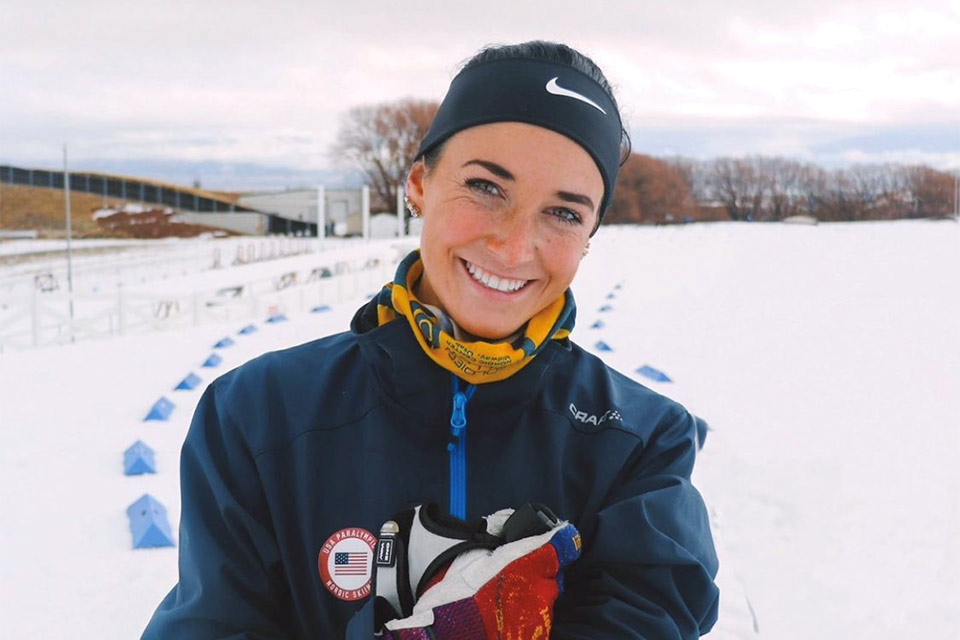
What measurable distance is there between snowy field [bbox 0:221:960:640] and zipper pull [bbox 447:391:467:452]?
6.99ft

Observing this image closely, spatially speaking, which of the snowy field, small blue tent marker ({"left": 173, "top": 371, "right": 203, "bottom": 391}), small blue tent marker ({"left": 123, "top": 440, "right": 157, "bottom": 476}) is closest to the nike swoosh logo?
the snowy field

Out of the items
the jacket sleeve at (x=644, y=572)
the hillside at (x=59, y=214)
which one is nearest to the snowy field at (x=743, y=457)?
the jacket sleeve at (x=644, y=572)

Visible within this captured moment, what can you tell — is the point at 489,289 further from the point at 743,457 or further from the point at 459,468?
the point at 743,457

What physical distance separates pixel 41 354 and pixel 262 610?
7.08 meters

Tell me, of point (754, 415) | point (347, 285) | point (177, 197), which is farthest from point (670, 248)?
point (177, 197)

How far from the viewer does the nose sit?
1276 millimetres

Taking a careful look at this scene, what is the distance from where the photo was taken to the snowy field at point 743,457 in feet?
10.9

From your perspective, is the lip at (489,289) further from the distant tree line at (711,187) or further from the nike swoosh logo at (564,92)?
the distant tree line at (711,187)

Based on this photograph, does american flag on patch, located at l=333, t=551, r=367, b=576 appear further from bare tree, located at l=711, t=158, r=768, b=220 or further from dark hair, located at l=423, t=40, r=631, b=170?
bare tree, located at l=711, t=158, r=768, b=220

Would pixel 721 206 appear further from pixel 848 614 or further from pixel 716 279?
pixel 848 614

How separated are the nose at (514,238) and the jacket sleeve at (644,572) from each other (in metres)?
0.40

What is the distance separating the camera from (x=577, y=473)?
1.35 metres

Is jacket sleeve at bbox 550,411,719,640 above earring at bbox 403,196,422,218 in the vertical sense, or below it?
below

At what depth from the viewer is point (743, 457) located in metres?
5.29
